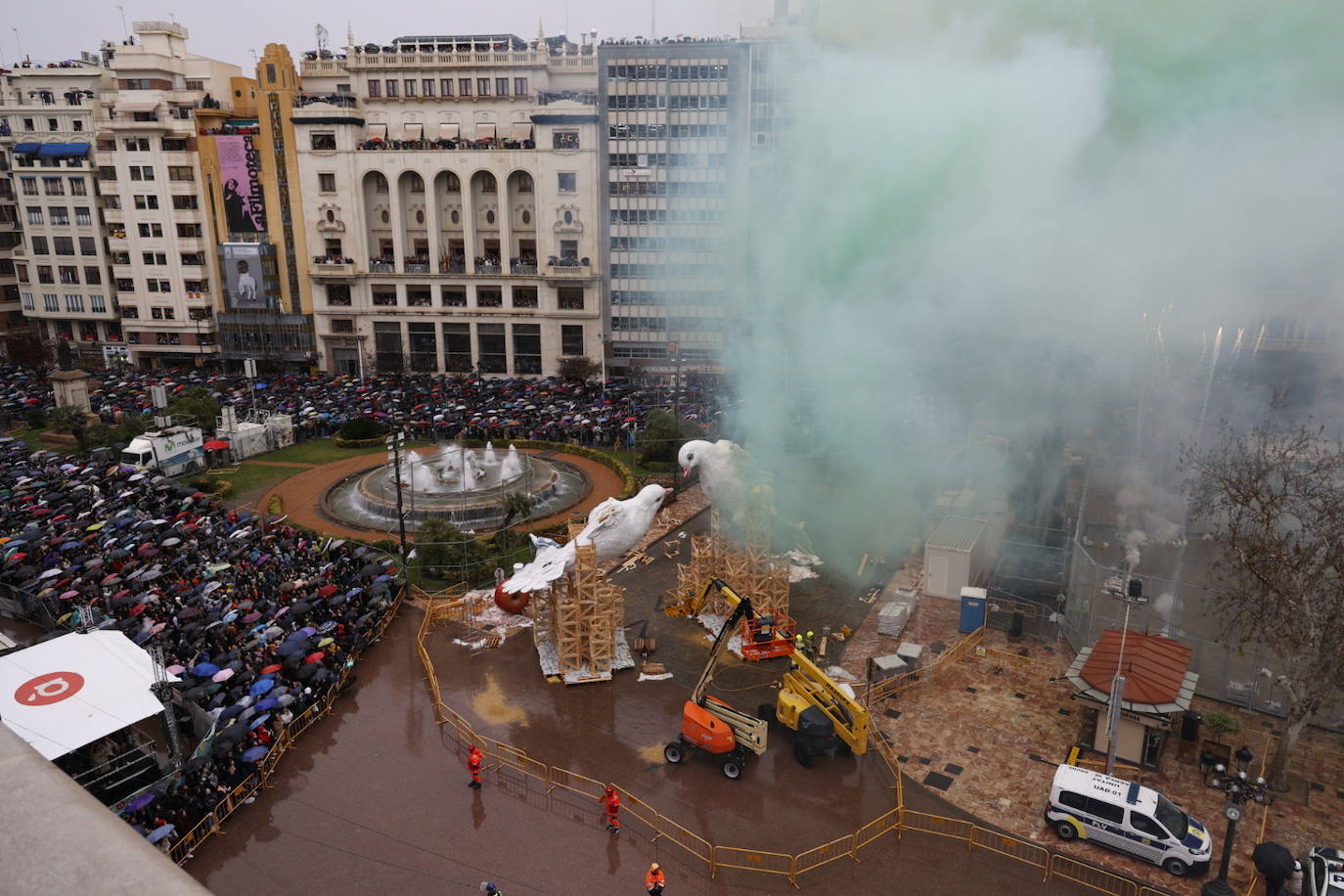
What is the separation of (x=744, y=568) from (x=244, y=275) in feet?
201

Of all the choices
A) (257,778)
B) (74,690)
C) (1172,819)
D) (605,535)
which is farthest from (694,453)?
(74,690)

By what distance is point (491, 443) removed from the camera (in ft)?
168

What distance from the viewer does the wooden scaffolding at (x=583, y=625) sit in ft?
83.2

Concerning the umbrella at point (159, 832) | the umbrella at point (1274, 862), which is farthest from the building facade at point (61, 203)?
the umbrella at point (1274, 862)

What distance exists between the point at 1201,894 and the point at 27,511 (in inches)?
1671

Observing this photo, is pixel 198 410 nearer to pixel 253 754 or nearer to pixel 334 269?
pixel 334 269

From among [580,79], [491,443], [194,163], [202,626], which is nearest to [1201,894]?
[202,626]

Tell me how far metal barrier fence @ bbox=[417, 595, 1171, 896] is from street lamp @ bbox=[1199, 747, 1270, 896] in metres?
0.99

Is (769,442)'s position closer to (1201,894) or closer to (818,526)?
(818,526)

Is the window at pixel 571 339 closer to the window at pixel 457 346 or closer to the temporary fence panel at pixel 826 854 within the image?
the window at pixel 457 346

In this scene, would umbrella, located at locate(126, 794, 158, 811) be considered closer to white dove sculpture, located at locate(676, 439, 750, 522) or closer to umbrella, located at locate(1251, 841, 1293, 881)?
white dove sculpture, located at locate(676, 439, 750, 522)

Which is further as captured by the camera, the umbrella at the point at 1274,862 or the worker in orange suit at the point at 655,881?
the umbrella at the point at 1274,862

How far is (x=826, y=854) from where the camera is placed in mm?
18641

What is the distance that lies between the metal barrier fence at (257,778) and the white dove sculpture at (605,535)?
226 inches
